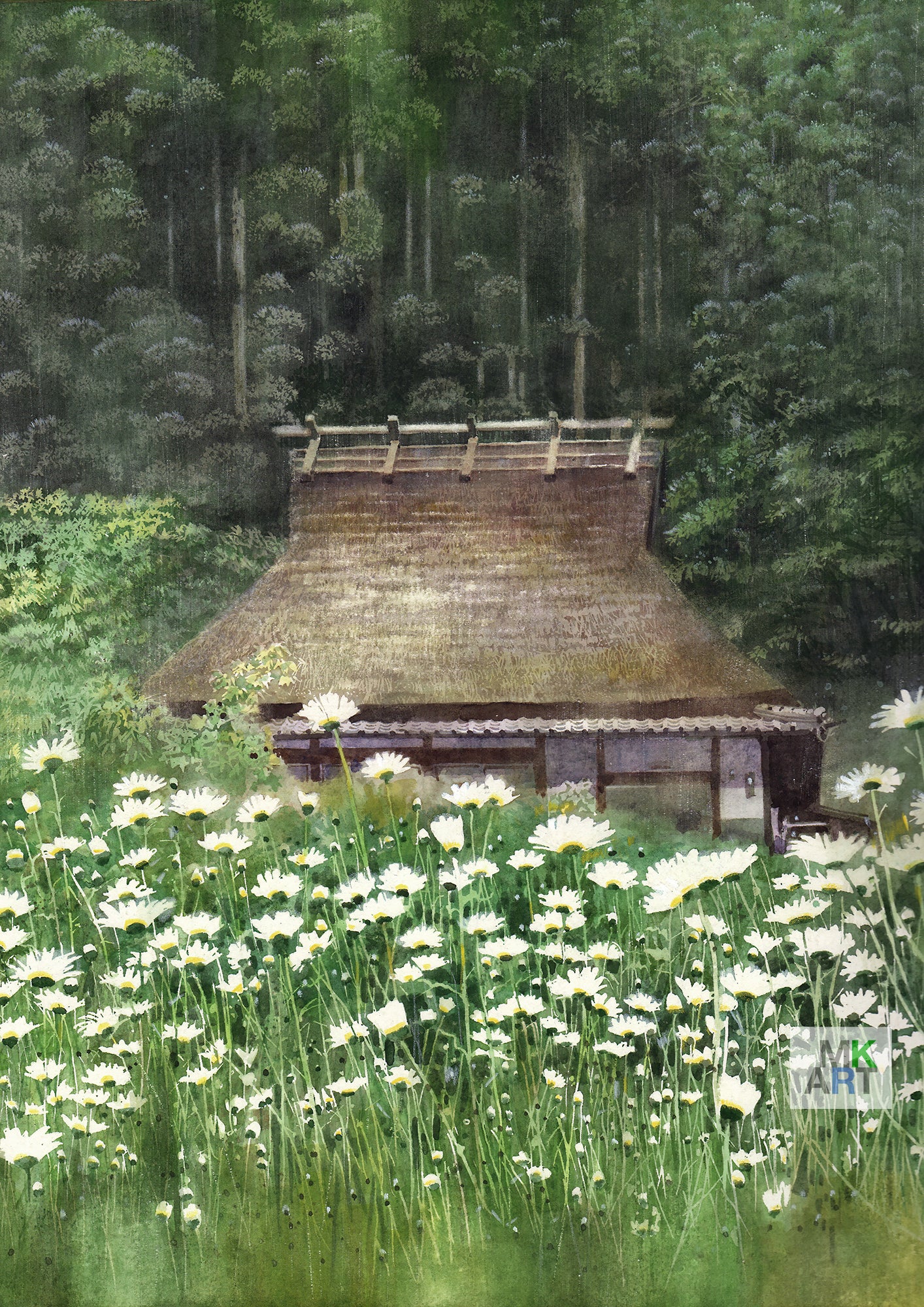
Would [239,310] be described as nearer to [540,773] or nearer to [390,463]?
[390,463]

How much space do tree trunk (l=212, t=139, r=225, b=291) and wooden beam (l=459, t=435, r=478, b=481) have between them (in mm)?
616

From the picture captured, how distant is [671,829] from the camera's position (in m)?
2.04

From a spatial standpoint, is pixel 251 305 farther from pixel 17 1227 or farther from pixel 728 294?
pixel 17 1227

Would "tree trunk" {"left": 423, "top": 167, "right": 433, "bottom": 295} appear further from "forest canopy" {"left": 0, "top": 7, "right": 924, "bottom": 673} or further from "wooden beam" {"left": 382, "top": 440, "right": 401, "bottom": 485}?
"wooden beam" {"left": 382, "top": 440, "right": 401, "bottom": 485}

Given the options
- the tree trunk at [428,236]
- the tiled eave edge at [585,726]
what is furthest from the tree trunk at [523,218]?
the tiled eave edge at [585,726]

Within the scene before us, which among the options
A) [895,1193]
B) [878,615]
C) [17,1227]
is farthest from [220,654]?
[895,1193]

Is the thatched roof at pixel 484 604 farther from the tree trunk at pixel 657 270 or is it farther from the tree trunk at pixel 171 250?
the tree trunk at pixel 171 250

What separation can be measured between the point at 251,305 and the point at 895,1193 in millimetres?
2150

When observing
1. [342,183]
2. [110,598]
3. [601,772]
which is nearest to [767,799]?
[601,772]

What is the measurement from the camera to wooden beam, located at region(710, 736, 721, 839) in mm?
2043

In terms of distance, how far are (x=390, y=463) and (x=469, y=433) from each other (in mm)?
183

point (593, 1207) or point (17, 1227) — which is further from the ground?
point (593, 1207)

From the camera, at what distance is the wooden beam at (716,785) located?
6.70ft

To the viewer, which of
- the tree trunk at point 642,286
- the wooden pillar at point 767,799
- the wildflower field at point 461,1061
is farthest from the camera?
the tree trunk at point 642,286
